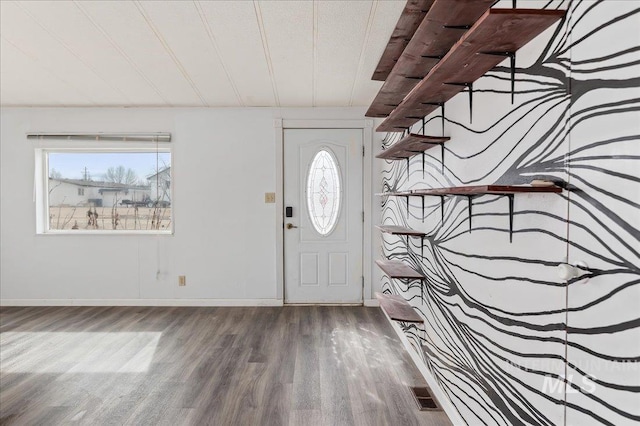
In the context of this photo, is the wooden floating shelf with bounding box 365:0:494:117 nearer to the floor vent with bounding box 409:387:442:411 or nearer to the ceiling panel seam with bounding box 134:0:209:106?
the ceiling panel seam with bounding box 134:0:209:106

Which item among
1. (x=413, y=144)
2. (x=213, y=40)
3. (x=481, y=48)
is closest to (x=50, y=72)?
(x=213, y=40)

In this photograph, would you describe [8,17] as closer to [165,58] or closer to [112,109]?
[165,58]

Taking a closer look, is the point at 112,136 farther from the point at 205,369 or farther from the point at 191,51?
the point at 205,369

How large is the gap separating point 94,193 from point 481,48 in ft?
14.1

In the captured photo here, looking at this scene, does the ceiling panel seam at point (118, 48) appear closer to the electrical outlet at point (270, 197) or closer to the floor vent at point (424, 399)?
the electrical outlet at point (270, 197)

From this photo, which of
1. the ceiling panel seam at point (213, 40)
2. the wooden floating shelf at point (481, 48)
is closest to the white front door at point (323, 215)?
the ceiling panel seam at point (213, 40)

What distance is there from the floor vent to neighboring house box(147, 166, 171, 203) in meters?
3.25

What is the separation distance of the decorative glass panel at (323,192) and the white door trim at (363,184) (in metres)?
0.31

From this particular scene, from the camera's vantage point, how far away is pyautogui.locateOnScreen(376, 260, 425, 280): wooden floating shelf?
2.33 metres

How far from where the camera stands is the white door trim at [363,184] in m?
3.87

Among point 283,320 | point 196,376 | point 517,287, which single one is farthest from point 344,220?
point 517,287

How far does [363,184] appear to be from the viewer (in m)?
3.92

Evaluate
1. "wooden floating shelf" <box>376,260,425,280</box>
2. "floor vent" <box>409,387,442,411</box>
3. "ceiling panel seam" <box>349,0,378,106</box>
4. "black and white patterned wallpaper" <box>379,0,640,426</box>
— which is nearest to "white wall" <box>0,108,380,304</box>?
"ceiling panel seam" <box>349,0,378,106</box>

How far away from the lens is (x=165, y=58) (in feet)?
8.77
